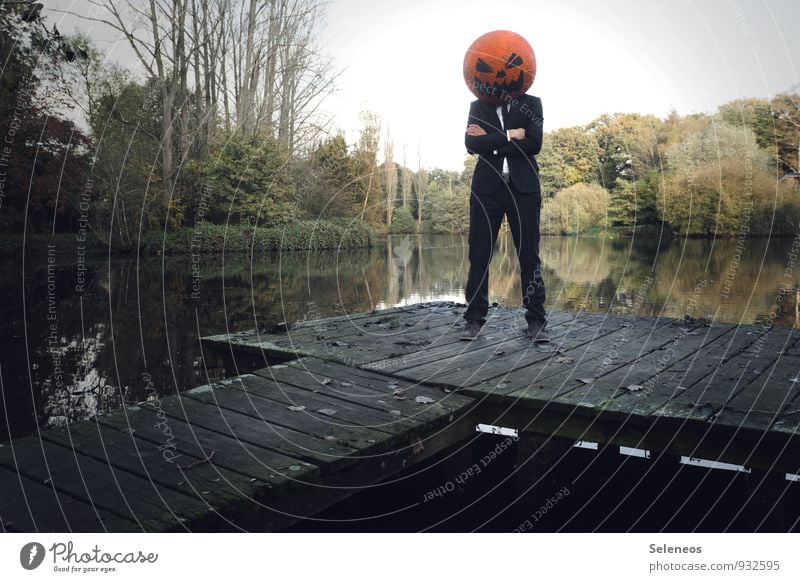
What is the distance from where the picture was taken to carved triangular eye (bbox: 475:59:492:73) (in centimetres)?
594

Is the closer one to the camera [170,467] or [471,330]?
[170,467]

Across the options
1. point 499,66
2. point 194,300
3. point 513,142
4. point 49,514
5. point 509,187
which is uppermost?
point 499,66

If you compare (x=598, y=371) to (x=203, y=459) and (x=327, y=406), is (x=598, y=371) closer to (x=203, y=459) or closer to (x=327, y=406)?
(x=327, y=406)

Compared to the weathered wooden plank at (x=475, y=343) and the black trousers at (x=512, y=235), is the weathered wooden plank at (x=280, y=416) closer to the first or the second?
the weathered wooden plank at (x=475, y=343)

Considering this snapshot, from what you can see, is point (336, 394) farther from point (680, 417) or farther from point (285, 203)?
point (285, 203)

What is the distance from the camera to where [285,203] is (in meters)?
27.8

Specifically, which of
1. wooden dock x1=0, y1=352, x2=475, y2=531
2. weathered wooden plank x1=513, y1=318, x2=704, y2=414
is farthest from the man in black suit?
wooden dock x1=0, y1=352, x2=475, y2=531

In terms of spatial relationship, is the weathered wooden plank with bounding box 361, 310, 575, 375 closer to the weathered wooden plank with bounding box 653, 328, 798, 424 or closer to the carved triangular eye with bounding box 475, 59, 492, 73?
the weathered wooden plank with bounding box 653, 328, 798, 424

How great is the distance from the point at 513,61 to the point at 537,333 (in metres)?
2.46

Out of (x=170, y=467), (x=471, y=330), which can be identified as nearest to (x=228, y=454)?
(x=170, y=467)

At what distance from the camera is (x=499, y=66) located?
19.4 feet

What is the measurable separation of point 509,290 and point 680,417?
37.8 feet
